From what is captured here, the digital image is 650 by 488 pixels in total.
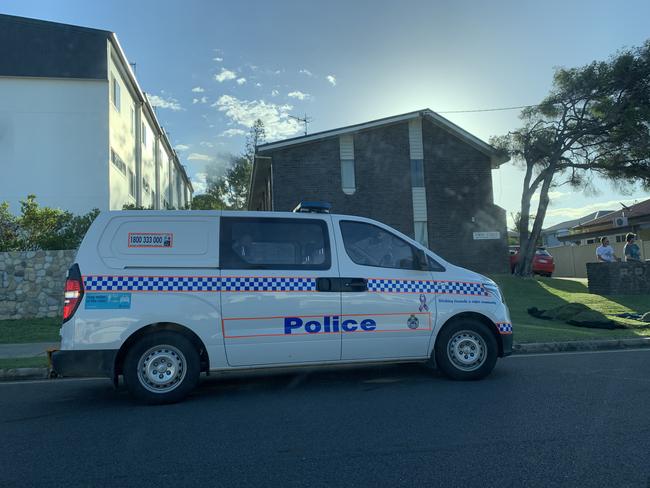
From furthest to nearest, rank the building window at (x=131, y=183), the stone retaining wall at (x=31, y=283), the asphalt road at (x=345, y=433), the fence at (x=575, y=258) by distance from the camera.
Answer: the fence at (x=575, y=258) → the building window at (x=131, y=183) → the stone retaining wall at (x=31, y=283) → the asphalt road at (x=345, y=433)

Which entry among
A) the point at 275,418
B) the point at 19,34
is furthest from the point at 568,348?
the point at 19,34

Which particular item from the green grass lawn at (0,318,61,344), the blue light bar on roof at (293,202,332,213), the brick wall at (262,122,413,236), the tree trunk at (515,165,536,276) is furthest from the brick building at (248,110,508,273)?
the blue light bar on roof at (293,202,332,213)

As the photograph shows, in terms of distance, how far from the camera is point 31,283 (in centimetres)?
1287

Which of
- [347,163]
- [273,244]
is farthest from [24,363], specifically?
[347,163]

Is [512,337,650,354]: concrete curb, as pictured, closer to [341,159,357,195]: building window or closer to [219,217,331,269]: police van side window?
[219,217,331,269]: police van side window

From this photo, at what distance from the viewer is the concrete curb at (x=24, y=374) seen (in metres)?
7.17

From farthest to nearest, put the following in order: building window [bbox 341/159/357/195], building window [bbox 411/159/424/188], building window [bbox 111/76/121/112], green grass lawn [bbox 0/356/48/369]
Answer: building window [bbox 411/159/424/188], building window [bbox 341/159/357/195], building window [bbox 111/76/121/112], green grass lawn [bbox 0/356/48/369]

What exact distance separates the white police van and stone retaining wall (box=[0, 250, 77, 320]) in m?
8.63

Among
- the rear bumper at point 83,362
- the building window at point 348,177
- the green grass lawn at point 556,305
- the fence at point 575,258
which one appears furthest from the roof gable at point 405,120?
the rear bumper at point 83,362

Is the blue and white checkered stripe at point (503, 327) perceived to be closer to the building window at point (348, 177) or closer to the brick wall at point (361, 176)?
the brick wall at point (361, 176)

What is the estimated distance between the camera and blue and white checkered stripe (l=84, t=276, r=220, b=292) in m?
5.34

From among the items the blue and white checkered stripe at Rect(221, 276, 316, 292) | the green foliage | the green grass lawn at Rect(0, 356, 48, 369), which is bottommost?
the green grass lawn at Rect(0, 356, 48, 369)

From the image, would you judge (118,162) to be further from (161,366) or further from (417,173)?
(161,366)

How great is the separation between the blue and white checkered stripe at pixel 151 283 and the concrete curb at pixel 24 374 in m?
2.80
